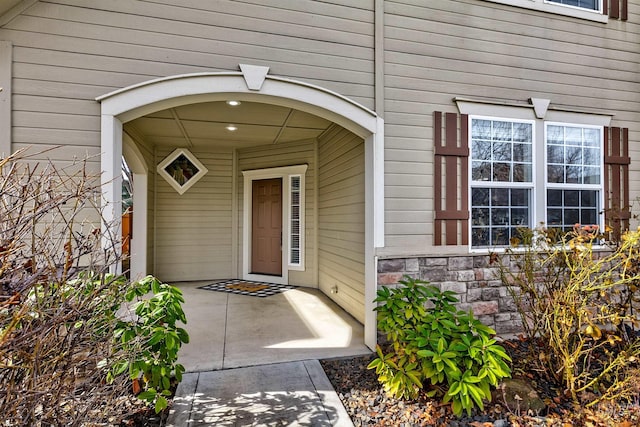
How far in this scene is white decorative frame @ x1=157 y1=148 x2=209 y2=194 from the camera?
6.49 metres

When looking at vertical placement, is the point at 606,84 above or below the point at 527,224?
above

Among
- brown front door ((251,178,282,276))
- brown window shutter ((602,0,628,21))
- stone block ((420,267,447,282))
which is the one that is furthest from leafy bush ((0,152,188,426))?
brown window shutter ((602,0,628,21))

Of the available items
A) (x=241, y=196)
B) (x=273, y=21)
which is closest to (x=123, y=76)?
(x=273, y=21)

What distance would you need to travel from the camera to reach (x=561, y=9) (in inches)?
166

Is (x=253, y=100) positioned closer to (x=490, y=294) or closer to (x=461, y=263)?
(x=461, y=263)

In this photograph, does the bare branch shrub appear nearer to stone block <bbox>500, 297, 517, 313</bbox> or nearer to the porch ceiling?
the porch ceiling

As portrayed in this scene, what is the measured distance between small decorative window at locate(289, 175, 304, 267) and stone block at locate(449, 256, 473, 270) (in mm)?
3141

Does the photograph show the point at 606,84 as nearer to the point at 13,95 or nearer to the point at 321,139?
the point at 321,139

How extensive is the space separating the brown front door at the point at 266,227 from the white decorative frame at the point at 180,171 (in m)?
1.09

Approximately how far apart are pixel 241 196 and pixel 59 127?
13.5 feet

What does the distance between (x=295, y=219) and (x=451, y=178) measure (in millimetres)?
3339

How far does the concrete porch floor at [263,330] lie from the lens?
3.31 meters

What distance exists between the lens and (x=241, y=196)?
6941 millimetres

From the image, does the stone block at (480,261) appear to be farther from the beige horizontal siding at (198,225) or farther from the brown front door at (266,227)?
the beige horizontal siding at (198,225)
